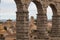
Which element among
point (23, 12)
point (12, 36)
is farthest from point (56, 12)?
point (12, 36)

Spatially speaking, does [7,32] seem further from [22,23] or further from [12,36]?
[22,23]

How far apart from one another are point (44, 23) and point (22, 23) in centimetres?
203

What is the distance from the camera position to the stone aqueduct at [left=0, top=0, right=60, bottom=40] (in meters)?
15.3

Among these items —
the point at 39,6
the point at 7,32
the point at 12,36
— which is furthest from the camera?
the point at 7,32

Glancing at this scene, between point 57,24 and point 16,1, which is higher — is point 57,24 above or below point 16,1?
below

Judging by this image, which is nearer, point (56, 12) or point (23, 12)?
point (23, 12)

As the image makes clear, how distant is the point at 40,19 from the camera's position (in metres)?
16.9

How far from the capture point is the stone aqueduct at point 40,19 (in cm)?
1527

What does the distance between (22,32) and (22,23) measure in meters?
0.45

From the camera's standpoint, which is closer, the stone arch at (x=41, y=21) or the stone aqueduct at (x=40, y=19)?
the stone aqueduct at (x=40, y=19)

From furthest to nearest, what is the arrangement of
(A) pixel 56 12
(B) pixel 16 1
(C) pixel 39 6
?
1. (A) pixel 56 12
2. (C) pixel 39 6
3. (B) pixel 16 1

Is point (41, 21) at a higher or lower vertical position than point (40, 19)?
lower

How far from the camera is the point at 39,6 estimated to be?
16.5m

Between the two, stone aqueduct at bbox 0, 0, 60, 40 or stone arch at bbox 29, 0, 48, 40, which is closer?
stone aqueduct at bbox 0, 0, 60, 40
